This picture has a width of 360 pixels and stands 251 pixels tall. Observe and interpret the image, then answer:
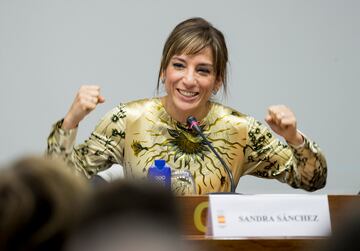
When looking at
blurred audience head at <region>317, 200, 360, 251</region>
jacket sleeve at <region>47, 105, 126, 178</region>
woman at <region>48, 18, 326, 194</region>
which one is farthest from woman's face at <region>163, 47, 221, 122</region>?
blurred audience head at <region>317, 200, 360, 251</region>

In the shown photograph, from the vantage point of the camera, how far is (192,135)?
9.79 feet

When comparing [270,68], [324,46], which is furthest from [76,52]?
[324,46]

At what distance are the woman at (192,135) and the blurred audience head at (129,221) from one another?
1971 millimetres

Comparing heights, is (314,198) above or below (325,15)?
below

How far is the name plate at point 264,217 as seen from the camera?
2178mm

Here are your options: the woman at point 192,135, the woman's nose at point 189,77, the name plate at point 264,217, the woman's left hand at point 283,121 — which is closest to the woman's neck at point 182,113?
the woman at point 192,135

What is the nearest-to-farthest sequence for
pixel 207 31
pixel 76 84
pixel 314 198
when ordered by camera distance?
pixel 314 198, pixel 207 31, pixel 76 84

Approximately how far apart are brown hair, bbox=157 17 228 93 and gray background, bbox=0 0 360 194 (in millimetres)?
890

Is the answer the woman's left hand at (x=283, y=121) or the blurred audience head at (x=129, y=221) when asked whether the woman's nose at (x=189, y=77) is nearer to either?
the woman's left hand at (x=283, y=121)

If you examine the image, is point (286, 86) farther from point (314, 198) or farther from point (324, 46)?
point (314, 198)

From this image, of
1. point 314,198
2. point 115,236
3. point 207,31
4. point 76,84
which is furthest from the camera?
point 76,84

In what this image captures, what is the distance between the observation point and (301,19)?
408cm

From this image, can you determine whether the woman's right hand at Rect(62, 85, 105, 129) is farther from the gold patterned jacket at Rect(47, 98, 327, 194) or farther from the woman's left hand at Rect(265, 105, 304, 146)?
the woman's left hand at Rect(265, 105, 304, 146)

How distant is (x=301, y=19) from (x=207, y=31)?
3.92ft
